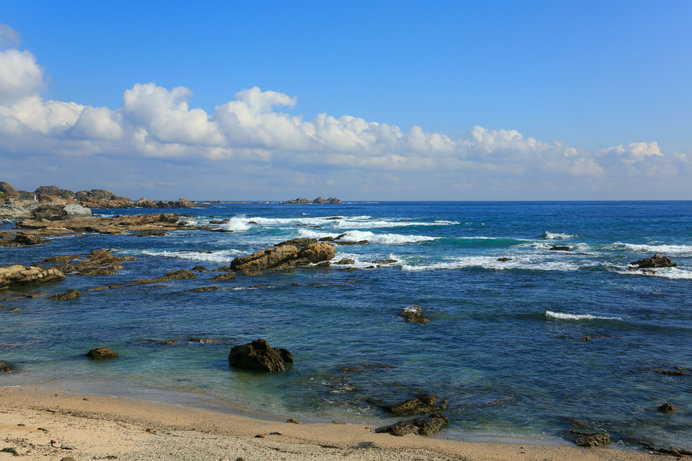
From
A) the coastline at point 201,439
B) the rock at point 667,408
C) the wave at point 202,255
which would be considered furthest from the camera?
the wave at point 202,255

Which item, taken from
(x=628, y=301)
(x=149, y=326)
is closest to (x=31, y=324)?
(x=149, y=326)

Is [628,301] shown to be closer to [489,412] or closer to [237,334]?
[489,412]

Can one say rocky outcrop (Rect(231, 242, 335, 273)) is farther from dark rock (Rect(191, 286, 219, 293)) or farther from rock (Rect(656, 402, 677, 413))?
rock (Rect(656, 402, 677, 413))

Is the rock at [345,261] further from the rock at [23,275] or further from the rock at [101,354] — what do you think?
the rock at [101,354]

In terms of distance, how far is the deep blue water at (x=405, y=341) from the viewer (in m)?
10.9

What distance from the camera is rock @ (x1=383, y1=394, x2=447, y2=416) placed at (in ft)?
34.0

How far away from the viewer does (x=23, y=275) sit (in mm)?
26516

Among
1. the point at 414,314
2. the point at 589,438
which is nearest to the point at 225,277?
the point at 414,314

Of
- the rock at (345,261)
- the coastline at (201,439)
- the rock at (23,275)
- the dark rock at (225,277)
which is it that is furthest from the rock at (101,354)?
the rock at (345,261)

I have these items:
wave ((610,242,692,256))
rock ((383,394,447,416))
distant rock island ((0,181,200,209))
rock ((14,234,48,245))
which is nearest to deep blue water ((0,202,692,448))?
rock ((383,394,447,416))

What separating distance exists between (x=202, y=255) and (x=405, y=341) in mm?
28465

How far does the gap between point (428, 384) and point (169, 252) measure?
116 ft

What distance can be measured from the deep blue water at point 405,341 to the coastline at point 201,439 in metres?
0.77

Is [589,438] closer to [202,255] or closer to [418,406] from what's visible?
[418,406]
